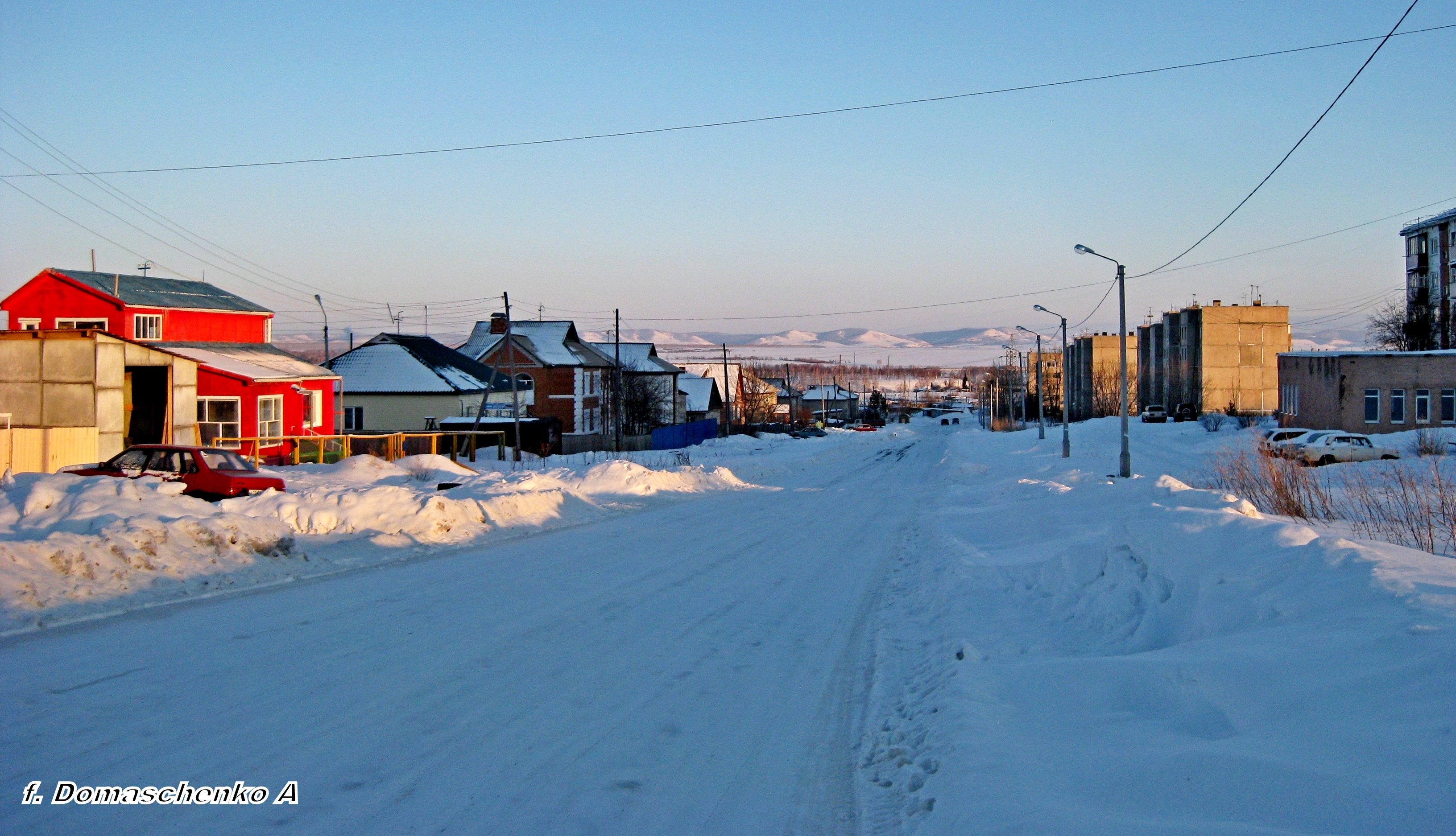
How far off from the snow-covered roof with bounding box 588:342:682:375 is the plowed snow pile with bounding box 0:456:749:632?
2384 inches

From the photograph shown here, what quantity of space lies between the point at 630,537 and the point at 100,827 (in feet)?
40.8

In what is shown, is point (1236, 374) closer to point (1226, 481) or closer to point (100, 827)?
point (1226, 481)

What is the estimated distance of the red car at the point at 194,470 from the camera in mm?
18469

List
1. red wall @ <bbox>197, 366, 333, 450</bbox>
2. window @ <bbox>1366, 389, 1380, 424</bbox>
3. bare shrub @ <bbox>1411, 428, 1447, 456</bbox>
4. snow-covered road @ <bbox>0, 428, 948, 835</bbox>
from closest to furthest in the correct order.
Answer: snow-covered road @ <bbox>0, 428, 948, 835</bbox>, red wall @ <bbox>197, 366, 333, 450</bbox>, bare shrub @ <bbox>1411, 428, 1447, 456</bbox>, window @ <bbox>1366, 389, 1380, 424</bbox>

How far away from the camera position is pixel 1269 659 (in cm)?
606

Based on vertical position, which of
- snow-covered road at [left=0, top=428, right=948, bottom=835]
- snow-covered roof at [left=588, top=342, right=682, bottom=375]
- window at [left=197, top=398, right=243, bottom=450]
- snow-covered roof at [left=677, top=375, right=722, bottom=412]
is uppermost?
snow-covered roof at [left=588, top=342, right=682, bottom=375]

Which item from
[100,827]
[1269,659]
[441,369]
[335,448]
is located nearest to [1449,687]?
[1269,659]

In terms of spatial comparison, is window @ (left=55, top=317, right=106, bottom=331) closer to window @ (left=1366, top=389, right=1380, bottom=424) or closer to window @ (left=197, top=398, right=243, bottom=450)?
window @ (left=197, top=398, right=243, bottom=450)

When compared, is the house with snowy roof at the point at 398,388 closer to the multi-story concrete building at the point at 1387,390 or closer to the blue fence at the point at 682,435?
the blue fence at the point at 682,435

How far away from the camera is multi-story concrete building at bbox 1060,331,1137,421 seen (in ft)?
361

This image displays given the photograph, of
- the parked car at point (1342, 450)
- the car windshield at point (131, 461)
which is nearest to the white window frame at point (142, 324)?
the car windshield at point (131, 461)

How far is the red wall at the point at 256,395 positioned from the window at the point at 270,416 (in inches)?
7.9

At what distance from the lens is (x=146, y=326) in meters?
38.7

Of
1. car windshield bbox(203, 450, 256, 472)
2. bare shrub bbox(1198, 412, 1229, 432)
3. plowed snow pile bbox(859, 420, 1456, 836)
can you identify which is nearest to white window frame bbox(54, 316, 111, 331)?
car windshield bbox(203, 450, 256, 472)
